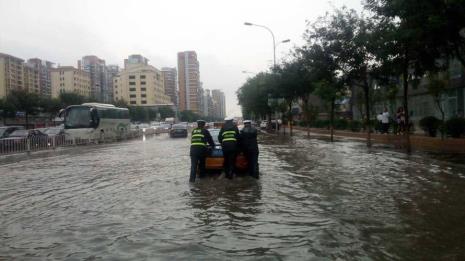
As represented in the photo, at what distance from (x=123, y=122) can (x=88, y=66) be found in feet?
397

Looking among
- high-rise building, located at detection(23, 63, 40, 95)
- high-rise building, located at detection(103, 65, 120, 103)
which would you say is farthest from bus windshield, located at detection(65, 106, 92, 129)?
high-rise building, located at detection(103, 65, 120, 103)

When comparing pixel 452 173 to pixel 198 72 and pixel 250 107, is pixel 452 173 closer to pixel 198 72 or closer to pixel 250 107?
pixel 250 107

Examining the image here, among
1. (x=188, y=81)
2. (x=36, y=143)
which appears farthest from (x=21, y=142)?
(x=188, y=81)

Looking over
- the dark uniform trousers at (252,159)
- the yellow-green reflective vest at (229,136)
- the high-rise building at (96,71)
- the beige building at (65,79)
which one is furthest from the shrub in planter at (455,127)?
the high-rise building at (96,71)

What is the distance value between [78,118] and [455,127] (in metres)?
28.1

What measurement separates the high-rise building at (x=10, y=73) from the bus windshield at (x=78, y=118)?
253 ft

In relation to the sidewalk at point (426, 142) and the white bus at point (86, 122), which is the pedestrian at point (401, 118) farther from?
the white bus at point (86, 122)

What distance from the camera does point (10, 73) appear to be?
117000mm

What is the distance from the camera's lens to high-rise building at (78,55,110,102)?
152375mm

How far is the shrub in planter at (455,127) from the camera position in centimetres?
1880

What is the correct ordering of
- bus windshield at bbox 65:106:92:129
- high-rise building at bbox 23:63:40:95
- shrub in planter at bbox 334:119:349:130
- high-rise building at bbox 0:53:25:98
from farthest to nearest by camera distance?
high-rise building at bbox 23:63:40:95 < high-rise building at bbox 0:53:25:98 < shrub in planter at bbox 334:119:349:130 < bus windshield at bbox 65:106:92:129

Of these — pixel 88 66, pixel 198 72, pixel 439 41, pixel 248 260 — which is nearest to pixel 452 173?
pixel 439 41

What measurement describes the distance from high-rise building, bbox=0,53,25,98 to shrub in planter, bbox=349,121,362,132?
9154cm

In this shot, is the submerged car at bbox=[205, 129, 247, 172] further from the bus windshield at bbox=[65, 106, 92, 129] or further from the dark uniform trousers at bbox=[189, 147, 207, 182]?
the bus windshield at bbox=[65, 106, 92, 129]
